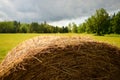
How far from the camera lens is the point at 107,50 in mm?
5184

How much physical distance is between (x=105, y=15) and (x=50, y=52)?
63627mm

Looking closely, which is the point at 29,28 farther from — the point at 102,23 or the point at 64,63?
the point at 64,63

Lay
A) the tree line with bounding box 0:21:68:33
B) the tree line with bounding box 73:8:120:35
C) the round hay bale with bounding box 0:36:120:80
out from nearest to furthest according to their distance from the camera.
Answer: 1. the round hay bale with bounding box 0:36:120:80
2. the tree line with bounding box 73:8:120:35
3. the tree line with bounding box 0:21:68:33

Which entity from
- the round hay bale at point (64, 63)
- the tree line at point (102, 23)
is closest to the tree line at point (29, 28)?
the tree line at point (102, 23)

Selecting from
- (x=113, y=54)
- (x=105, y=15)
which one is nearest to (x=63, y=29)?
(x=105, y=15)

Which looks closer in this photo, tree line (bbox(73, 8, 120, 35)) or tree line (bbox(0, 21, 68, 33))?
tree line (bbox(73, 8, 120, 35))

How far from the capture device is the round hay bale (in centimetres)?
458

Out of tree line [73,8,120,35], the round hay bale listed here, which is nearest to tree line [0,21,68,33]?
tree line [73,8,120,35]

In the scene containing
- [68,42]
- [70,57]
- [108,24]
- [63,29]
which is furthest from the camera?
[63,29]

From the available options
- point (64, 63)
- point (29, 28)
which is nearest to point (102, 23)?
point (29, 28)

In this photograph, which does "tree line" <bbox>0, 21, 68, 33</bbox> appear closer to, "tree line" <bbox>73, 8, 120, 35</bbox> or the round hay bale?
"tree line" <bbox>73, 8, 120, 35</bbox>

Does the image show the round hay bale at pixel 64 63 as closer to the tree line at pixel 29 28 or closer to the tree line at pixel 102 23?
the tree line at pixel 102 23

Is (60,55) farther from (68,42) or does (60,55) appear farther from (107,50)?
(107,50)

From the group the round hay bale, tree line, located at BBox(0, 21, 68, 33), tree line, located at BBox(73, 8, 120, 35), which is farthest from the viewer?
tree line, located at BBox(0, 21, 68, 33)
